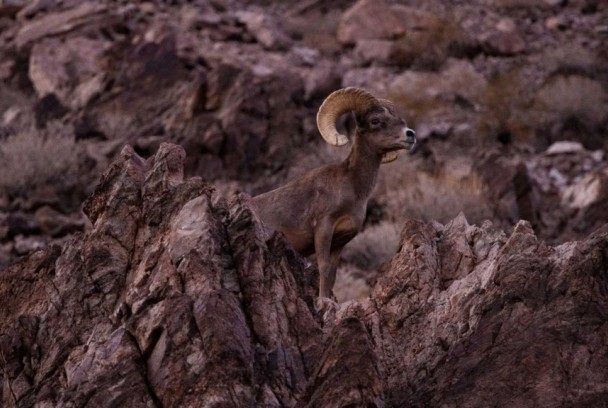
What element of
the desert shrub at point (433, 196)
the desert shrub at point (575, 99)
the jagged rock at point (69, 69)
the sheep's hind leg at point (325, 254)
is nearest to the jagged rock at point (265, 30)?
the jagged rock at point (69, 69)

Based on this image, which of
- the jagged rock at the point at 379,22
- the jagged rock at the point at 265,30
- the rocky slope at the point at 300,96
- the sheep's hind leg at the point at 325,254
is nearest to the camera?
the sheep's hind leg at the point at 325,254

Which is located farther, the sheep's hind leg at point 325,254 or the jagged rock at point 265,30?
the jagged rock at point 265,30

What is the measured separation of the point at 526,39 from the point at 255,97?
9.42 m

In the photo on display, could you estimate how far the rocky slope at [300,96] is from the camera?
18.8 metres

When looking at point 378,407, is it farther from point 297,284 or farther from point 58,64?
point 58,64

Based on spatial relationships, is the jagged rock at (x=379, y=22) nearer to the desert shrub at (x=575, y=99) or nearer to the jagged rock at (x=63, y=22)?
the desert shrub at (x=575, y=99)

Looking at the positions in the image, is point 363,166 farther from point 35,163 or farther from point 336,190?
point 35,163

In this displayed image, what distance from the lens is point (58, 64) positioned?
2384 centimetres

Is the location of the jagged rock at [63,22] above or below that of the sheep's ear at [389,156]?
below

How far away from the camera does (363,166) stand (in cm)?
1136

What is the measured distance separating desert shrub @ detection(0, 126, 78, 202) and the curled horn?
332 inches

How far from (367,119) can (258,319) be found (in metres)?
4.23

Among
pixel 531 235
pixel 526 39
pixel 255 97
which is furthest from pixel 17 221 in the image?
pixel 526 39

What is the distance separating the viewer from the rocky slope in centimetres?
1883
